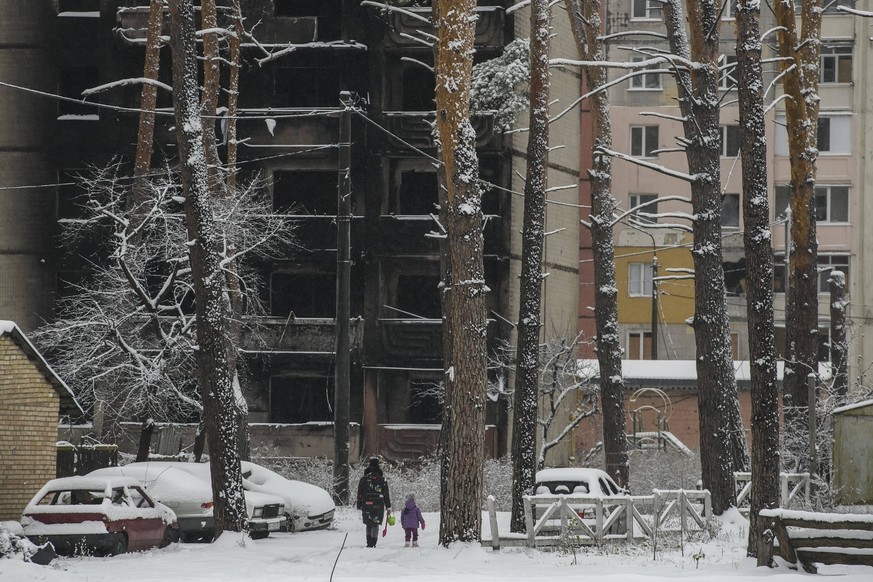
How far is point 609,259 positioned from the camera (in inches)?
1080

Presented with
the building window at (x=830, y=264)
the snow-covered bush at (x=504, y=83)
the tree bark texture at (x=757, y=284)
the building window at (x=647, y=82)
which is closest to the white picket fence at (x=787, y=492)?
the tree bark texture at (x=757, y=284)

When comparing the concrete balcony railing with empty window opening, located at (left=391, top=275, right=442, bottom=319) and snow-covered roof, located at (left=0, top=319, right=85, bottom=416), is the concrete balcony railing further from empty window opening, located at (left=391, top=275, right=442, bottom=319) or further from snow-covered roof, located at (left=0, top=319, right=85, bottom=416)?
snow-covered roof, located at (left=0, top=319, right=85, bottom=416)

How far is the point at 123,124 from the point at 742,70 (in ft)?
94.0

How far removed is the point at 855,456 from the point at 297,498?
10.8 meters

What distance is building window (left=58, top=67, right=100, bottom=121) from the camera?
4344 centimetres

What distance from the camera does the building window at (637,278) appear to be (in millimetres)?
51562

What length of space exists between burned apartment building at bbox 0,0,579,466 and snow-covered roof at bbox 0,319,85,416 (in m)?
15.6

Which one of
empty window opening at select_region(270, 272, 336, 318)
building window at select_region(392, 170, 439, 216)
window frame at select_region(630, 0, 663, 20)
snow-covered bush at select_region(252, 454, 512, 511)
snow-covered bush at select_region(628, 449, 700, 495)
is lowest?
snow-covered bush at select_region(252, 454, 512, 511)

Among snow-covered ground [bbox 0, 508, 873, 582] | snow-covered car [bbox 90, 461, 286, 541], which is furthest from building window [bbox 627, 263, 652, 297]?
snow-covered ground [bbox 0, 508, 873, 582]

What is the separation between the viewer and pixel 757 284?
55.1 ft

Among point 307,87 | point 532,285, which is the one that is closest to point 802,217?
point 532,285

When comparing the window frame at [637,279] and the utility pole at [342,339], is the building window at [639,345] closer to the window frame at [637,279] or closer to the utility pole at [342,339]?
the window frame at [637,279]

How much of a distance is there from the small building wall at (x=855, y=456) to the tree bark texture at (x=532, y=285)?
6.88m

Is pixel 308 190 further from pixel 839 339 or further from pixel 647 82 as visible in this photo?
pixel 647 82
